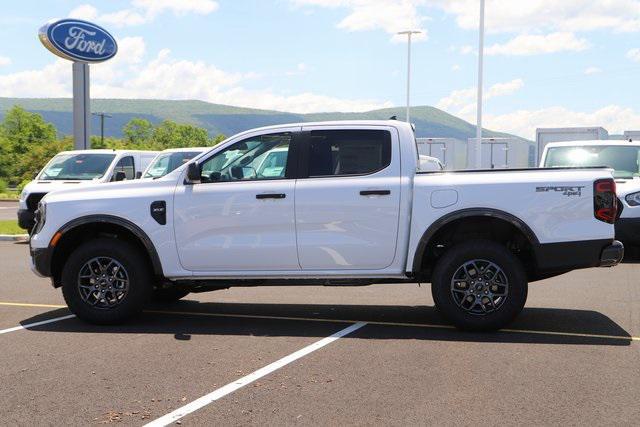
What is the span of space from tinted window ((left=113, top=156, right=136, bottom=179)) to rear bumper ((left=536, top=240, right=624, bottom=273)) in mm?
11704

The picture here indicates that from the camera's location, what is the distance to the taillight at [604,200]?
6.86 m

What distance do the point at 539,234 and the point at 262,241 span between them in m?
2.53

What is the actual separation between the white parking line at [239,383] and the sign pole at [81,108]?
2164 centimetres

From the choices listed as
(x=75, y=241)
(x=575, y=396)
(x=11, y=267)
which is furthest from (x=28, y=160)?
(x=575, y=396)

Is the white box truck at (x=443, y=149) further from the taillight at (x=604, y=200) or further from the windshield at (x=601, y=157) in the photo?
the taillight at (x=604, y=200)

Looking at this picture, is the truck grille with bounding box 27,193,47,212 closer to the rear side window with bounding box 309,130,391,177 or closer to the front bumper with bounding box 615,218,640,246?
the rear side window with bounding box 309,130,391,177

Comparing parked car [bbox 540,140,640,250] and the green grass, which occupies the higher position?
parked car [bbox 540,140,640,250]

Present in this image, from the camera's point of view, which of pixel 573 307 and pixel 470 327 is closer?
pixel 470 327

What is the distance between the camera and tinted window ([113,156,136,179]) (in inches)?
664

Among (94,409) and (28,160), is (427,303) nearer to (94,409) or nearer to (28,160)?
(94,409)

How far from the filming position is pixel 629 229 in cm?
1212

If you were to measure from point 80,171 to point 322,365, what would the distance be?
12113 millimetres

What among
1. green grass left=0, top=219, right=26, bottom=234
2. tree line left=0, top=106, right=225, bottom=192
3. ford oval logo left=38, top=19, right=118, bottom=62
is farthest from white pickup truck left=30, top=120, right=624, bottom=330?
tree line left=0, top=106, right=225, bottom=192

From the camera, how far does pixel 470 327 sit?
7.01 m
